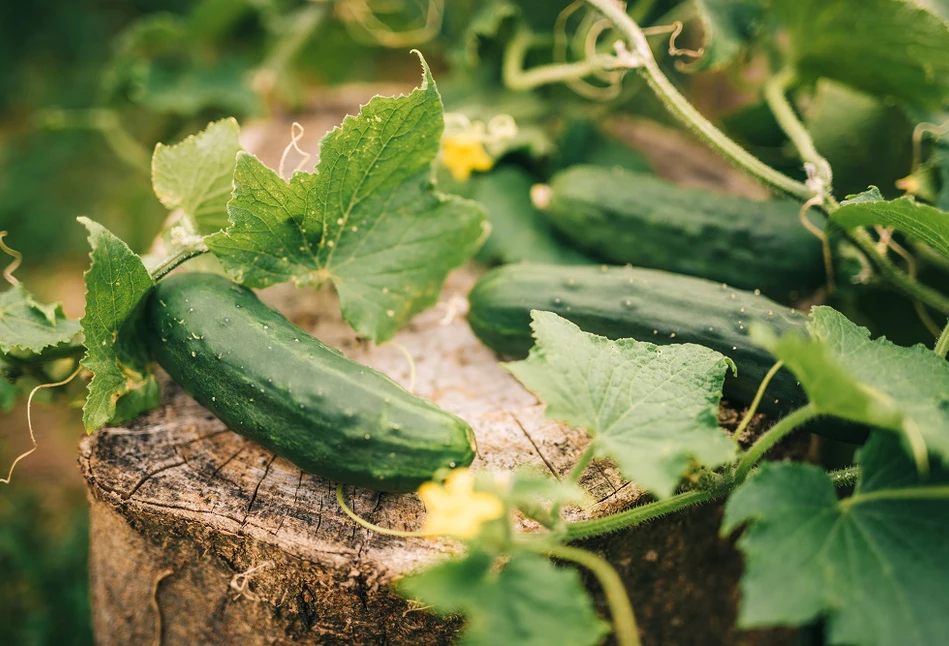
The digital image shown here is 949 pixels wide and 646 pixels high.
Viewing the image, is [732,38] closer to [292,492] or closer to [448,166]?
[448,166]

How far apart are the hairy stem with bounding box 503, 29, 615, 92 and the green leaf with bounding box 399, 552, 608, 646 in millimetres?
1407

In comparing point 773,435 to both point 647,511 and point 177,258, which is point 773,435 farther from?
point 177,258

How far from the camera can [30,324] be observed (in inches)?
65.4

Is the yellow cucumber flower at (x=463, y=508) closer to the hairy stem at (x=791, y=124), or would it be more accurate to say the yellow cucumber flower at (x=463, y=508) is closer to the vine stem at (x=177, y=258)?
the vine stem at (x=177, y=258)

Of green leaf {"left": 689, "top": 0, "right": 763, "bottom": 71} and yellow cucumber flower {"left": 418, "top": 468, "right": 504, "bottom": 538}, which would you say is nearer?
yellow cucumber flower {"left": 418, "top": 468, "right": 504, "bottom": 538}

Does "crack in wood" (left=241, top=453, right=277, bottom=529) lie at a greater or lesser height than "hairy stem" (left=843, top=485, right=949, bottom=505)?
lesser

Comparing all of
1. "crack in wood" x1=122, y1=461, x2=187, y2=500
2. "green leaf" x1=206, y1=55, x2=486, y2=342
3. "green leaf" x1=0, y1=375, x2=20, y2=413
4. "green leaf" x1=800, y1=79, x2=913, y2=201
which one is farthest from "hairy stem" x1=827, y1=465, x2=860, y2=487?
"green leaf" x1=0, y1=375, x2=20, y2=413

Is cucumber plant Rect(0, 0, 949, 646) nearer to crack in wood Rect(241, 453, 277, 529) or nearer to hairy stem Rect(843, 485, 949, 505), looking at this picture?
hairy stem Rect(843, 485, 949, 505)

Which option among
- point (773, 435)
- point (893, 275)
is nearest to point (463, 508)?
point (773, 435)

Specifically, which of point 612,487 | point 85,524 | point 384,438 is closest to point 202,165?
point 384,438

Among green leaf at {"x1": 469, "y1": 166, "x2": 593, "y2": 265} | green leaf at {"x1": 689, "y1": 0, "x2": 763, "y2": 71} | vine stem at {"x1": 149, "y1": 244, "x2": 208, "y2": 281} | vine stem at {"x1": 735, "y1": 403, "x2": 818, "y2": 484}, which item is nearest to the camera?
vine stem at {"x1": 735, "y1": 403, "x2": 818, "y2": 484}

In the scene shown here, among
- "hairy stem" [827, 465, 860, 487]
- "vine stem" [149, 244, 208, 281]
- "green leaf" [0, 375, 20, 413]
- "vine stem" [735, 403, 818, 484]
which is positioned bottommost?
"green leaf" [0, 375, 20, 413]

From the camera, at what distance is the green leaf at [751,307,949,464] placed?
1.08m

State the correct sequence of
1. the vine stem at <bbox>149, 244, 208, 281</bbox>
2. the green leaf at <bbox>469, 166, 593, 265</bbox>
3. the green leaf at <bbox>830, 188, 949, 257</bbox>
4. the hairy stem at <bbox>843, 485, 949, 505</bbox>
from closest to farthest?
the hairy stem at <bbox>843, 485, 949, 505</bbox> → the green leaf at <bbox>830, 188, 949, 257</bbox> → the vine stem at <bbox>149, 244, 208, 281</bbox> → the green leaf at <bbox>469, 166, 593, 265</bbox>
